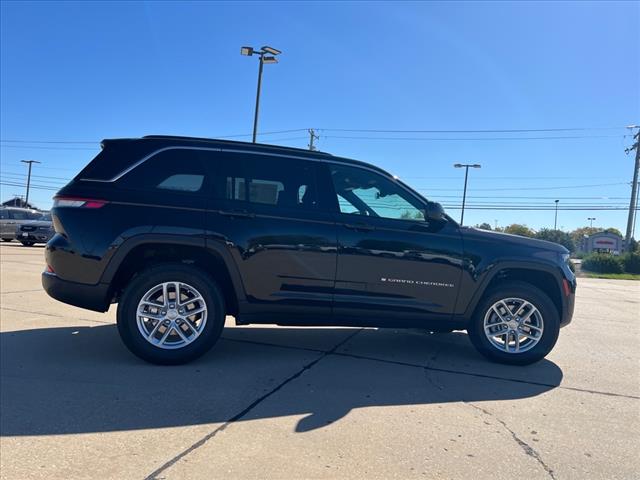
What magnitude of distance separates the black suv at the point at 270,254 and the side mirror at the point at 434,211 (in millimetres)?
11

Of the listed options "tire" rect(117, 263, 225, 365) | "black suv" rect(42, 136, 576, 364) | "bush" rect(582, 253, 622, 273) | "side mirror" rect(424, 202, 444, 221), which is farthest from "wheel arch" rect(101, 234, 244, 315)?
"bush" rect(582, 253, 622, 273)

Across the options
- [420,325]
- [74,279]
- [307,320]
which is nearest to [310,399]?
[307,320]

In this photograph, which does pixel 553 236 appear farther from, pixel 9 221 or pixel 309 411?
pixel 309 411

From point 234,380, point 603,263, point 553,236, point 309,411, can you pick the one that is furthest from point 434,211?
point 553,236

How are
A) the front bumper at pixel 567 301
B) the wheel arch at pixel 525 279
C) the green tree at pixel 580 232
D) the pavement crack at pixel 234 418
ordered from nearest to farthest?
the pavement crack at pixel 234 418
the wheel arch at pixel 525 279
the front bumper at pixel 567 301
the green tree at pixel 580 232

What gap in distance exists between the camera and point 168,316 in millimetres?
4414

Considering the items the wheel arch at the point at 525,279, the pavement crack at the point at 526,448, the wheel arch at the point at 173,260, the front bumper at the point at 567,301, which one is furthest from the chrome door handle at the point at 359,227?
the front bumper at the point at 567,301

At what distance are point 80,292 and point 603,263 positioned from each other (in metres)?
34.2

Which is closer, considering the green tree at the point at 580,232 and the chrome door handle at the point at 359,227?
the chrome door handle at the point at 359,227

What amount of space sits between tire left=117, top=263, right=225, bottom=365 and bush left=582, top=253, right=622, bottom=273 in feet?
109

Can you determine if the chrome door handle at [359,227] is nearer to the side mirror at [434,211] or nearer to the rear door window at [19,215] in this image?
the side mirror at [434,211]

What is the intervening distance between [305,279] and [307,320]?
420 millimetres

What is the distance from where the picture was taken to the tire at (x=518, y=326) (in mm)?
4883

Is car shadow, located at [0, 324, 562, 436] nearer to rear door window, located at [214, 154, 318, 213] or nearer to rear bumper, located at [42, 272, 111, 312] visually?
rear bumper, located at [42, 272, 111, 312]
